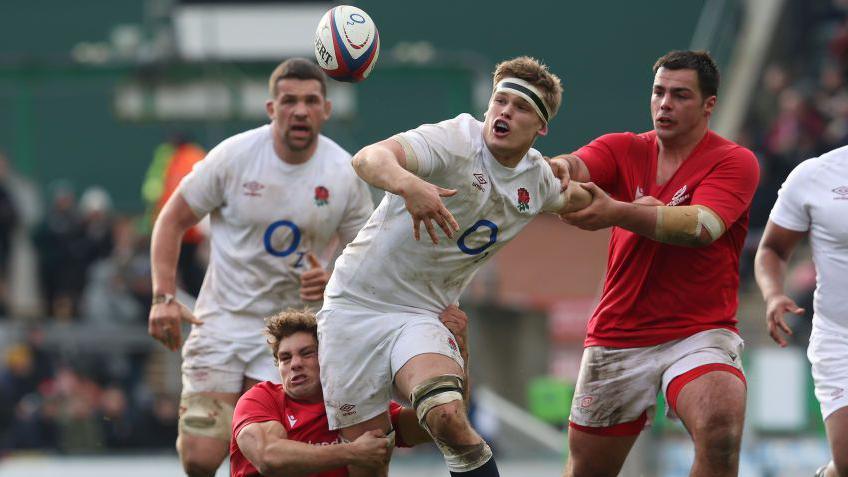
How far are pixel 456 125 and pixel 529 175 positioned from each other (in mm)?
452

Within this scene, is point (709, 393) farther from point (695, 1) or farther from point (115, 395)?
point (695, 1)

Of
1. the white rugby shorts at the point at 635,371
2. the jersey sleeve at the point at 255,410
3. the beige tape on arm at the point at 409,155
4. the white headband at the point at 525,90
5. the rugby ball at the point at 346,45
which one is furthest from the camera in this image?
the rugby ball at the point at 346,45

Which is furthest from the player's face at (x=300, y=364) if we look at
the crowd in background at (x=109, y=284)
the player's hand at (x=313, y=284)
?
the crowd in background at (x=109, y=284)

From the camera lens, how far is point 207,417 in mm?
8570

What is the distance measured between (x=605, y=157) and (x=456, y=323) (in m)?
1.25

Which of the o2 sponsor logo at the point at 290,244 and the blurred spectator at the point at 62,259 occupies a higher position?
the o2 sponsor logo at the point at 290,244

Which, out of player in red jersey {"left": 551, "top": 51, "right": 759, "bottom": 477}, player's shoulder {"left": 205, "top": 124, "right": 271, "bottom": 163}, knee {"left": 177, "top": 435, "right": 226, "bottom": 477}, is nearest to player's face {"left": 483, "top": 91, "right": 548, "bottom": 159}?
player in red jersey {"left": 551, "top": 51, "right": 759, "bottom": 477}

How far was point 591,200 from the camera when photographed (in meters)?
7.32

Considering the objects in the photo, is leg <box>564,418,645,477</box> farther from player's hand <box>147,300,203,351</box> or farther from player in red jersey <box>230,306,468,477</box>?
player's hand <box>147,300,203,351</box>

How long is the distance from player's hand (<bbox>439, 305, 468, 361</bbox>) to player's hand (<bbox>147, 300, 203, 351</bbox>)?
68.3 inches

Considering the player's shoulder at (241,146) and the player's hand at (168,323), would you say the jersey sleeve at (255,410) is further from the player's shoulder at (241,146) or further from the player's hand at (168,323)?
the player's shoulder at (241,146)

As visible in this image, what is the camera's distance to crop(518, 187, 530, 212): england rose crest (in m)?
7.20

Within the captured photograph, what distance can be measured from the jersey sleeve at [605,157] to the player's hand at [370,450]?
1.82 m

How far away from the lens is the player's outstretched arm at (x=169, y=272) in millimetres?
8273
